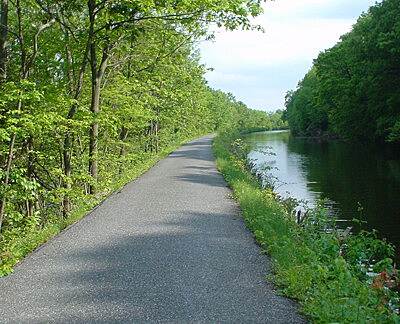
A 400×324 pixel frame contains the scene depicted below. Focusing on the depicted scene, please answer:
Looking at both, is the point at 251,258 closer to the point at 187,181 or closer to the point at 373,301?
the point at 373,301

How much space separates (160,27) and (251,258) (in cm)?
1166

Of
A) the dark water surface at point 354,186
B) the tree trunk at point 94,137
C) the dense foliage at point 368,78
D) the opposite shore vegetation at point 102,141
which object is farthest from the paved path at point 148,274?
the dense foliage at point 368,78

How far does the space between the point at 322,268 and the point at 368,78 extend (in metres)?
41.9

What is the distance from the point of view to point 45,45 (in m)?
17.2

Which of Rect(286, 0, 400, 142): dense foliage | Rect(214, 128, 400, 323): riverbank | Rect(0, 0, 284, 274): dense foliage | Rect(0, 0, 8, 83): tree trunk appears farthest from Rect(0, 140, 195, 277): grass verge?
Rect(286, 0, 400, 142): dense foliage

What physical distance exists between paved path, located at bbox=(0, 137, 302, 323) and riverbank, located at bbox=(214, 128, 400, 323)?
0.29 meters

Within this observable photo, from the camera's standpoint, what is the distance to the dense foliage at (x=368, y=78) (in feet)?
137

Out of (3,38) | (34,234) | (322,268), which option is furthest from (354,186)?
(322,268)

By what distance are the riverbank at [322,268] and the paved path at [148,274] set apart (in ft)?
0.94

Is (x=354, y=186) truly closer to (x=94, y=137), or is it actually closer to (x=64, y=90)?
(x=94, y=137)

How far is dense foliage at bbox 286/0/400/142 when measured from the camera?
137 feet

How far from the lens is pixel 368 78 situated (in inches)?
1801

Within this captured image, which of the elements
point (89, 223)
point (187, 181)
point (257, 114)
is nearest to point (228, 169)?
point (187, 181)

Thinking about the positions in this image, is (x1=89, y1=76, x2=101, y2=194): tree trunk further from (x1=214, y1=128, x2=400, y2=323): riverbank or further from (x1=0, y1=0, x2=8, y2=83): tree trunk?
(x1=214, y1=128, x2=400, y2=323): riverbank
